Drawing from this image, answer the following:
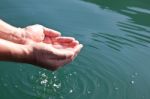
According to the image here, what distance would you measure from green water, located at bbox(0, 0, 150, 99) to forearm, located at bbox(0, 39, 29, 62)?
1.48 meters

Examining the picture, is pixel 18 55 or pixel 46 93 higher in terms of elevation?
pixel 18 55

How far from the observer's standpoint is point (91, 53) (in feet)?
15.5

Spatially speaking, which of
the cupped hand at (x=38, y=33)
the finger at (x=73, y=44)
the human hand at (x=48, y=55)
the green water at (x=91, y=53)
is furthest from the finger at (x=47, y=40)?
the green water at (x=91, y=53)

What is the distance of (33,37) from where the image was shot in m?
2.62

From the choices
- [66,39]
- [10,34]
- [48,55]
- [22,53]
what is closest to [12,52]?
[22,53]

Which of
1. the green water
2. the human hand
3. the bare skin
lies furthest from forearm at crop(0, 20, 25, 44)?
the green water

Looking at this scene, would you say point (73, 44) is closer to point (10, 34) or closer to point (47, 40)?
point (47, 40)

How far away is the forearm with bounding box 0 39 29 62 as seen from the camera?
222 centimetres

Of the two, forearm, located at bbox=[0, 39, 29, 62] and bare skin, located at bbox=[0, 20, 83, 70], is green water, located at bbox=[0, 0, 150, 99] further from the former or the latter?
forearm, located at bbox=[0, 39, 29, 62]

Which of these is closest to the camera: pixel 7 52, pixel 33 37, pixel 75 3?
pixel 7 52

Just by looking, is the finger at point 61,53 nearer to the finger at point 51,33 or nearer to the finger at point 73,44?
the finger at point 73,44

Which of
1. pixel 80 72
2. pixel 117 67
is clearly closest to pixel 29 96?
pixel 80 72

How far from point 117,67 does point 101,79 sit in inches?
13.7

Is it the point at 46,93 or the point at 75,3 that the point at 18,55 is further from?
the point at 75,3
